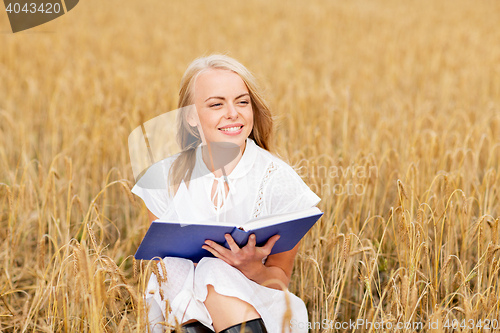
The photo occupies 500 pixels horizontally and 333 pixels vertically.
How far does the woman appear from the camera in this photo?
121cm

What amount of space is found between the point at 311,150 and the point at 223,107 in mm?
1195

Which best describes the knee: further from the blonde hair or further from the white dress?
the blonde hair

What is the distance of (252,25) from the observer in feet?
23.1

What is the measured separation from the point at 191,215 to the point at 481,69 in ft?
13.5

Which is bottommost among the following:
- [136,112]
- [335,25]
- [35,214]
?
[35,214]

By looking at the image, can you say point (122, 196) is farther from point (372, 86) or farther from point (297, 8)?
point (297, 8)

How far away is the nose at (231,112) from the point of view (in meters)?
1.28

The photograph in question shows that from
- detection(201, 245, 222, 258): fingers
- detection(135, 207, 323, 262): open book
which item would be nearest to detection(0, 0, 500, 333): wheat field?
detection(135, 207, 323, 262): open book

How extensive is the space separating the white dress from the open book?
85 millimetres

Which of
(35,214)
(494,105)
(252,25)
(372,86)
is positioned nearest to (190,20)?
(252,25)

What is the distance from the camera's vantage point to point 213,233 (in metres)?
1.12

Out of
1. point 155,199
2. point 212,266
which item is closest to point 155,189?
point 155,199

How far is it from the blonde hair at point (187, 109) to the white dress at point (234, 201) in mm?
30

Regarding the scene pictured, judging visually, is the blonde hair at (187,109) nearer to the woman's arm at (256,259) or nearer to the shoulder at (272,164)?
the shoulder at (272,164)
